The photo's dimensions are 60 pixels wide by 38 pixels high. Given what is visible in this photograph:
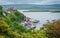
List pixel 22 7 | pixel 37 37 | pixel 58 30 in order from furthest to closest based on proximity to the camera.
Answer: pixel 22 7 → pixel 58 30 → pixel 37 37

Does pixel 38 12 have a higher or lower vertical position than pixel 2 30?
lower

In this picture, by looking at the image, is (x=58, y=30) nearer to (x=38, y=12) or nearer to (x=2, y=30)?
(x=2, y=30)

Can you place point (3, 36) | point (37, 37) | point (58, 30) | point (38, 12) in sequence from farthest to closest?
point (38, 12) → point (58, 30) → point (37, 37) → point (3, 36)

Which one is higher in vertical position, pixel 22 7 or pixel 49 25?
pixel 49 25

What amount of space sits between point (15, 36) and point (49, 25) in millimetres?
2119

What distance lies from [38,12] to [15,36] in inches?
819

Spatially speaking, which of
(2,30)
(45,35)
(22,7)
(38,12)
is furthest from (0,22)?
(38,12)

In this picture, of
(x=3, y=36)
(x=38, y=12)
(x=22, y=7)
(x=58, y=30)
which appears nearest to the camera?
(x=3, y=36)

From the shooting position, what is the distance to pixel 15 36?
23.2 ft

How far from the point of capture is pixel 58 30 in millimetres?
8609

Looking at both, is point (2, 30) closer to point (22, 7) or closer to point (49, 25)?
point (49, 25)

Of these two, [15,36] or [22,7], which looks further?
[22,7]

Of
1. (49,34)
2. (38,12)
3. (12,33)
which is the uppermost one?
(12,33)

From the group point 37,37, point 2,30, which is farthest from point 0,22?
point 37,37
